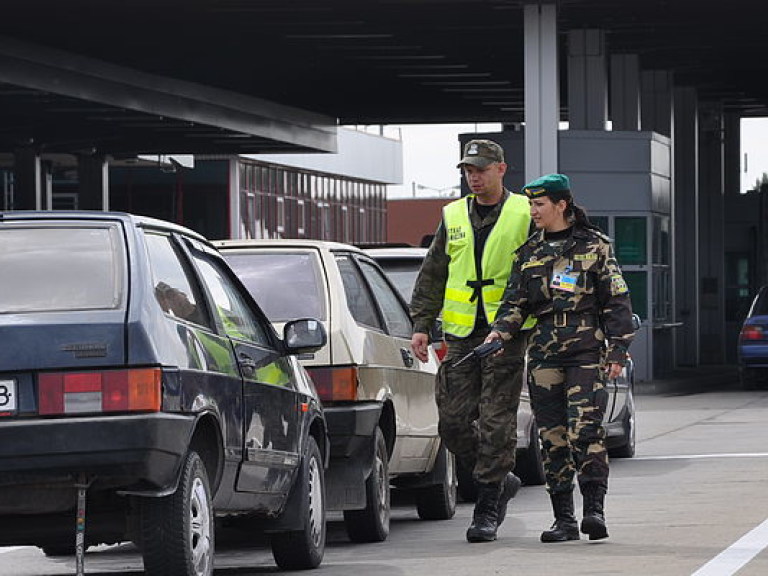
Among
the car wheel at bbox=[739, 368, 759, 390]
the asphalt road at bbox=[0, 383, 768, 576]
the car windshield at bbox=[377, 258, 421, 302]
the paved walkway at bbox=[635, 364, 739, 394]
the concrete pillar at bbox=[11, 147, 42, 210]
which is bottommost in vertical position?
the paved walkway at bbox=[635, 364, 739, 394]

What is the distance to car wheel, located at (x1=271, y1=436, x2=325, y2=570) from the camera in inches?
386

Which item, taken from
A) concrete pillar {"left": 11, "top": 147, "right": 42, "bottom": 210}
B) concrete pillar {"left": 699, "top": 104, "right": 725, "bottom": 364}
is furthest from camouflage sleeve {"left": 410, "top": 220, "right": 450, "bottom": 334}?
concrete pillar {"left": 11, "top": 147, "right": 42, "bottom": 210}

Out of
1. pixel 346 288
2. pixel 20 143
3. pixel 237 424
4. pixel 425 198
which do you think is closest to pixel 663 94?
pixel 20 143

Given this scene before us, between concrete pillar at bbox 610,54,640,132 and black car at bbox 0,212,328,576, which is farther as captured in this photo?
concrete pillar at bbox 610,54,640,132

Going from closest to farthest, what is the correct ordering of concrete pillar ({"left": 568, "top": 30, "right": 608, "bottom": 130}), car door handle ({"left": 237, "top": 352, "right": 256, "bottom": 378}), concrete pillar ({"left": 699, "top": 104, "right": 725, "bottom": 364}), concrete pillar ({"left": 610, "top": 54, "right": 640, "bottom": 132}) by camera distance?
1. car door handle ({"left": 237, "top": 352, "right": 256, "bottom": 378})
2. concrete pillar ({"left": 568, "top": 30, "right": 608, "bottom": 130})
3. concrete pillar ({"left": 610, "top": 54, "right": 640, "bottom": 132})
4. concrete pillar ({"left": 699, "top": 104, "right": 725, "bottom": 364})

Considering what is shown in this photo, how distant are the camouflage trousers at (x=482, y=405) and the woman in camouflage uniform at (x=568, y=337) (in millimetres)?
152

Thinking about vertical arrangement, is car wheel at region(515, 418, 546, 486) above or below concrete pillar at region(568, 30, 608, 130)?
below

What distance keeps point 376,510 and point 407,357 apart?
108 cm

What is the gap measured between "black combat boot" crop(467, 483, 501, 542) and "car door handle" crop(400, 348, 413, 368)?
112 centimetres

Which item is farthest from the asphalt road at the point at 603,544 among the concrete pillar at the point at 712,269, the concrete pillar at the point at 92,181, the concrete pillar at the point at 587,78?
the concrete pillar at the point at 92,181

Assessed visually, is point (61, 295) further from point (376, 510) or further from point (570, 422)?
point (376, 510)

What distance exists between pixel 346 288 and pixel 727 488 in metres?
4.03

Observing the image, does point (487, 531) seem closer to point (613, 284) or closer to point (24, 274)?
point (613, 284)

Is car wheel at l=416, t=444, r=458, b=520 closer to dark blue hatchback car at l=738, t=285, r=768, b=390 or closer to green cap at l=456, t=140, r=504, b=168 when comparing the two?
green cap at l=456, t=140, r=504, b=168
